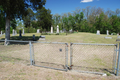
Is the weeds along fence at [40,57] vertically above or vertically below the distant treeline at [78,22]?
below

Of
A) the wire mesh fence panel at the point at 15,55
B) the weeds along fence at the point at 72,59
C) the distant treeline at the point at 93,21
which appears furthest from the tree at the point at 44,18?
the weeds along fence at the point at 72,59

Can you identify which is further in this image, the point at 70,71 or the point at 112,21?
the point at 112,21

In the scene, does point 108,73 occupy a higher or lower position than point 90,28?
lower

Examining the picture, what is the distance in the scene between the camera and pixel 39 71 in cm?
407

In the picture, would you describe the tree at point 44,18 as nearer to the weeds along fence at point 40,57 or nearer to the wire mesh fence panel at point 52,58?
the weeds along fence at point 40,57

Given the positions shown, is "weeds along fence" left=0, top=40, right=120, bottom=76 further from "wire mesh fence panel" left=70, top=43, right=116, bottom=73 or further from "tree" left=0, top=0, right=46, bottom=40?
"tree" left=0, top=0, right=46, bottom=40

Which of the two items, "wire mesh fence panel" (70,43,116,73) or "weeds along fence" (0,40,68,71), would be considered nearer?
"wire mesh fence panel" (70,43,116,73)

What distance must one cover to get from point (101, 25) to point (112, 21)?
4.43 metres

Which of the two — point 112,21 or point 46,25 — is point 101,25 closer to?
point 112,21

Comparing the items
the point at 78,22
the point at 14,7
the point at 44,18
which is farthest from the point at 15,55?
the point at 78,22

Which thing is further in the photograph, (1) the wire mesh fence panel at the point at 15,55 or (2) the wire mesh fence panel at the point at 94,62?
(1) the wire mesh fence panel at the point at 15,55

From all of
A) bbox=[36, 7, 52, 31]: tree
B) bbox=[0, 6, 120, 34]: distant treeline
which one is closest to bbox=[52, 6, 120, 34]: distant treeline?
bbox=[0, 6, 120, 34]: distant treeline

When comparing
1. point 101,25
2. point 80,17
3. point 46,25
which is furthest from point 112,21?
point 46,25

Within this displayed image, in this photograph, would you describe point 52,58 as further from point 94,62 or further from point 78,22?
point 78,22
